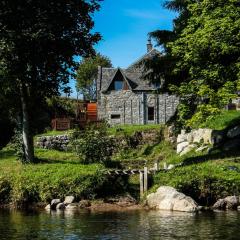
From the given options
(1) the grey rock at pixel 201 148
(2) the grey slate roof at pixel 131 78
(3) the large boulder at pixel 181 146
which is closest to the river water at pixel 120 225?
(1) the grey rock at pixel 201 148

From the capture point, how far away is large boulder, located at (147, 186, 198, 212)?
2614 cm

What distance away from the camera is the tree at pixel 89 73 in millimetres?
101875

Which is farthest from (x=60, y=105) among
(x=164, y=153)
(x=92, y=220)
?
(x=92, y=220)

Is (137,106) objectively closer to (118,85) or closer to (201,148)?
(118,85)

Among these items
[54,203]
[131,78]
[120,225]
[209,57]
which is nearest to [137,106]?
[131,78]

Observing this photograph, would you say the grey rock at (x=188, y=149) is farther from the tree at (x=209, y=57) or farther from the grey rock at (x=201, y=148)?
the tree at (x=209, y=57)

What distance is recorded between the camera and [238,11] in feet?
108

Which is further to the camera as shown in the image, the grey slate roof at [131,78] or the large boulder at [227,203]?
the grey slate roof at [131,78]

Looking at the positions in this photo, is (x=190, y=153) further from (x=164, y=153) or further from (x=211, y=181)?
(x=211, y=181)

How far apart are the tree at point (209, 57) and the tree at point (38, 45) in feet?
21.2

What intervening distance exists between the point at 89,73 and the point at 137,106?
40177 mm

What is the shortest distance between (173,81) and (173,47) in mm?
4793

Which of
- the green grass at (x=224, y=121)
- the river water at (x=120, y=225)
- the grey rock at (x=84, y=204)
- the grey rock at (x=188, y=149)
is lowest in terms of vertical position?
the river water at (x=120, y=225)

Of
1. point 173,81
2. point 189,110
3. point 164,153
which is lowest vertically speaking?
point 164,153
